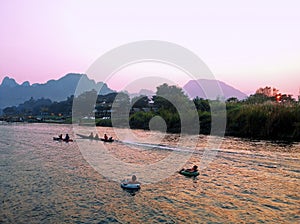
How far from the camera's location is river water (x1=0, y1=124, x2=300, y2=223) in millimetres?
13602

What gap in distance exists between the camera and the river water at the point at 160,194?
13602 mm

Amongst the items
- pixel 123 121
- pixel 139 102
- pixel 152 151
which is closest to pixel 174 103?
pixel 123 121

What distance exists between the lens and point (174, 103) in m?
84.7

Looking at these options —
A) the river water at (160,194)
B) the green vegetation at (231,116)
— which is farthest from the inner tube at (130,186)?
the green vegetation at (231,116)

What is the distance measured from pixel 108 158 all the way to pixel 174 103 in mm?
56383

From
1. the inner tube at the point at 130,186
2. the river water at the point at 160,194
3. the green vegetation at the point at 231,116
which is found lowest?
the river water at the point at 160,194

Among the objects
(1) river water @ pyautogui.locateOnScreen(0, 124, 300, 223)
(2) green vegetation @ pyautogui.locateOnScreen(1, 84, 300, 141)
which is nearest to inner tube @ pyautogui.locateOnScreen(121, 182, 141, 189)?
(1) river water @ pyautogui.locateOnScreen(0, 124, 300, 223)

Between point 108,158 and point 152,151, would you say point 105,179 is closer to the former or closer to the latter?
point 108,158

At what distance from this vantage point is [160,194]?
56.3 feet

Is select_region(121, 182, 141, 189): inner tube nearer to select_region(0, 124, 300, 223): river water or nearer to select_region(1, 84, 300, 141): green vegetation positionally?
select_region(0, 124, 300, 223): river water

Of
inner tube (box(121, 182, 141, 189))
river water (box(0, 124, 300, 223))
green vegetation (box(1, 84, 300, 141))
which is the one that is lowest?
river water (box(0, 124, 300, 223))

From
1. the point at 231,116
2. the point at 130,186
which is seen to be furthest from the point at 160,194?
the point at 231,116

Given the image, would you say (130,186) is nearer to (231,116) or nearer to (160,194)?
(160,194)

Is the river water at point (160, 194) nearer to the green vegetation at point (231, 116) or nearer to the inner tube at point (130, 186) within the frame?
the inner tube at point (130, 186)
